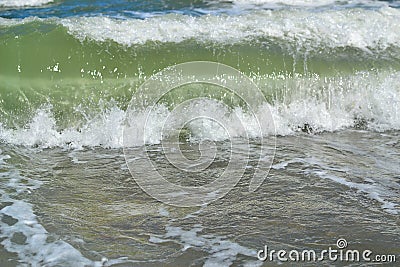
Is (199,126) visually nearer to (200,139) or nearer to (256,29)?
(200,139)

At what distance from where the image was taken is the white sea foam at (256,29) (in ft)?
17.9

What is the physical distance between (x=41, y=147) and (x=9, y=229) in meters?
1.60

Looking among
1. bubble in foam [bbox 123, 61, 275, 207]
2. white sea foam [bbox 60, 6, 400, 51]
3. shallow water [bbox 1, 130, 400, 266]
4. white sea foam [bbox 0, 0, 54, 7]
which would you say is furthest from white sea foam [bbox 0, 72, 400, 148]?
white sea foam [bbox 0, 0, 54, 7]

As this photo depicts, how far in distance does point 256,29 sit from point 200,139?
177 cm

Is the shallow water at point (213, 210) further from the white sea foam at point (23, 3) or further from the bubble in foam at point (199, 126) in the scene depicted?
the white sea foam at point (23, 3)

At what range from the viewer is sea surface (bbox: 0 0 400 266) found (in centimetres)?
257

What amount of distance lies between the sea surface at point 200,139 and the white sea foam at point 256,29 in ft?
0.06

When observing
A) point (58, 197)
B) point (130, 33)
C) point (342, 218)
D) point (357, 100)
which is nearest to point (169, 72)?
point (130, 33)

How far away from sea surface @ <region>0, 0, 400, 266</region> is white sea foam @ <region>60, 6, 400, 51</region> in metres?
0.02

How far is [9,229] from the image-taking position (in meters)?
2.66

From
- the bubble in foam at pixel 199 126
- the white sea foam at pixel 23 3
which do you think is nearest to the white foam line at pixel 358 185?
the bubble in foam at pixel 199 126

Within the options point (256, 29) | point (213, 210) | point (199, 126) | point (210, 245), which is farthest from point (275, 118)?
point (210, 245)

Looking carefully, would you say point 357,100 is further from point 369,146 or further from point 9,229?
point 9,229

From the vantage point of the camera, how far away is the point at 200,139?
14.4 feet
